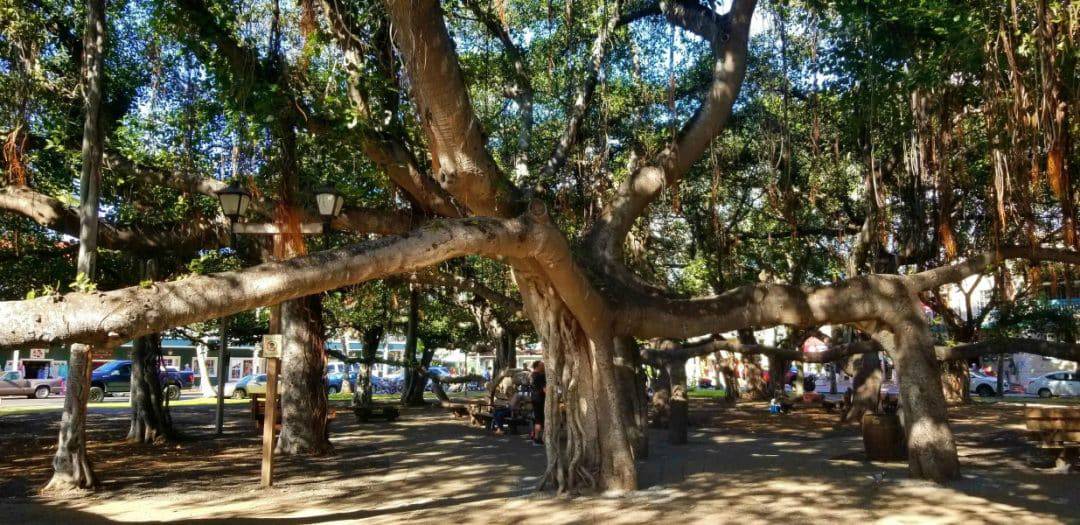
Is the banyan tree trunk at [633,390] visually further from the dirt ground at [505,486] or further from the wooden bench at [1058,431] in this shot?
the wooden bench at [1058,431]

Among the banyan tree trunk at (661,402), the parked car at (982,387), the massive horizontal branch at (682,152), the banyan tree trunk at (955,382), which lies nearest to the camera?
the massive horizontal branch at (682,152)

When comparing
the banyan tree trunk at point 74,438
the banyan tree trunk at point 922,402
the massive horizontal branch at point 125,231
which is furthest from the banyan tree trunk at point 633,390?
the banyan tree trunk at point 74,438

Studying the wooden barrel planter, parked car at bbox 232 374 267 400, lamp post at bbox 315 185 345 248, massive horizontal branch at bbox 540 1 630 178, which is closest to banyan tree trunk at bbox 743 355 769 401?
the wooden barrel planter

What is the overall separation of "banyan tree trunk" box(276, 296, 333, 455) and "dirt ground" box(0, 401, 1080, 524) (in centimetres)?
51

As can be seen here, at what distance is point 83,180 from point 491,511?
20.1 feet

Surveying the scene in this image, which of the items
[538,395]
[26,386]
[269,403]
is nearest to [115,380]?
[26,386]

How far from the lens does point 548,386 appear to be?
833 cm

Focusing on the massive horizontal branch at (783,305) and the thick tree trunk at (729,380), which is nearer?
the massive horizontal branch at (783,305)

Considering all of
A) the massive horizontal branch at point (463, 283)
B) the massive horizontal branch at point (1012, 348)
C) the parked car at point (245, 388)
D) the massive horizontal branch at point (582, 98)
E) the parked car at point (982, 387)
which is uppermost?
the massive horizontal branch at point (582, 98)

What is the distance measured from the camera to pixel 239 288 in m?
4.88

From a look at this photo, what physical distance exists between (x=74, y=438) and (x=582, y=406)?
19.3 feet

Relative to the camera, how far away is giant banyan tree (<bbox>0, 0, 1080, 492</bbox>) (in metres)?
6.35

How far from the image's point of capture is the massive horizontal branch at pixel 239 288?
4000 millimetres

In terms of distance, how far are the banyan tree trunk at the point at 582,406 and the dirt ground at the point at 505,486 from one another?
0.30 meters
